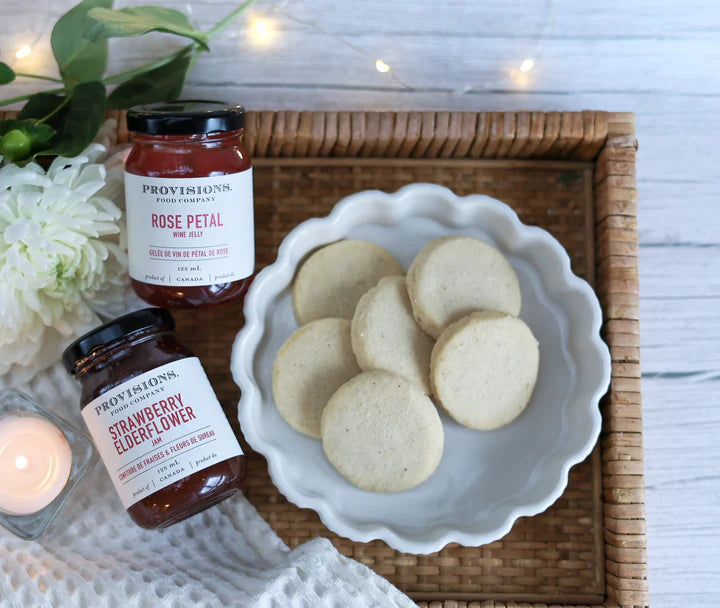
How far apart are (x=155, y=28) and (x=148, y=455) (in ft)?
1.58

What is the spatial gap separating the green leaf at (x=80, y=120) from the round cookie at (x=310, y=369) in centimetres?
33

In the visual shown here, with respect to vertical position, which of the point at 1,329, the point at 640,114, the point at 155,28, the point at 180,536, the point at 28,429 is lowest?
the point at 180,536

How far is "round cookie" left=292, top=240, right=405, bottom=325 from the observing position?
868 millimetres

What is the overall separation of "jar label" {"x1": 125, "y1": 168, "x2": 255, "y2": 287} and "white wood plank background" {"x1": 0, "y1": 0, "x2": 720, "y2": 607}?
242 millimetres

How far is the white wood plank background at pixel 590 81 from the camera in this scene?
947 mm

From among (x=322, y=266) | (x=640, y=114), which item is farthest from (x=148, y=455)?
(x=640, y=114)

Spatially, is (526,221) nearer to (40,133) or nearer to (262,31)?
(262,31)

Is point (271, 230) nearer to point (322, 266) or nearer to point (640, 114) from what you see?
point (322, 266)

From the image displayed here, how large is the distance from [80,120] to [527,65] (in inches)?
22.9

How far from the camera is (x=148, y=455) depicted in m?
0.75

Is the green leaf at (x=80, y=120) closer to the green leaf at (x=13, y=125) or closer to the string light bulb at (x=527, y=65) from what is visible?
the green leaf at (x=13, y=125)

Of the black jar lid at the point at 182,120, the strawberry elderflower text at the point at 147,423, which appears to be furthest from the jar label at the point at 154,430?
the black jar lid at the point at 182,120

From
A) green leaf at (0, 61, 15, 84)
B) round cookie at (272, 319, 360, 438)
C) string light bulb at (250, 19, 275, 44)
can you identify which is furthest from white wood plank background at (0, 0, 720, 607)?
round cookie at (272, 319, 360, 438)

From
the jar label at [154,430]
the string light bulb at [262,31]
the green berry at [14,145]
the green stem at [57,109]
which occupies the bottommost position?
the jar label at [154,430]
